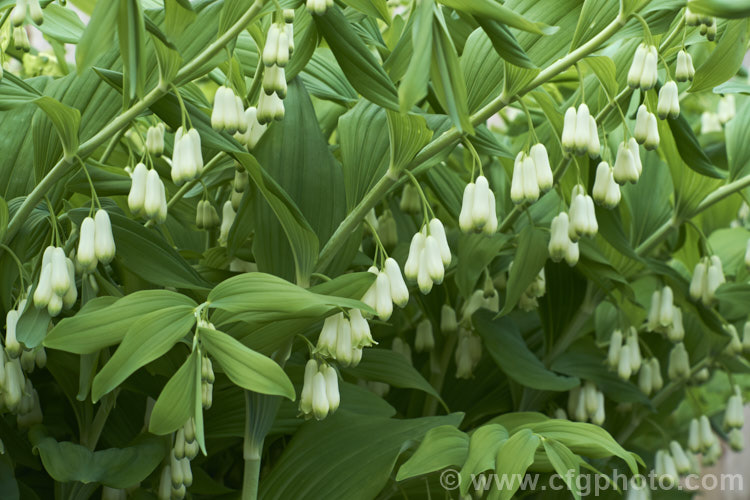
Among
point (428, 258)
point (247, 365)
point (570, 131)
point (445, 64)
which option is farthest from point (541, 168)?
point (247, 365)

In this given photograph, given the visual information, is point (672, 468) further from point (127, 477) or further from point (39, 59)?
point (39, 59)

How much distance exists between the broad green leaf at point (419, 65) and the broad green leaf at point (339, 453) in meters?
0.47

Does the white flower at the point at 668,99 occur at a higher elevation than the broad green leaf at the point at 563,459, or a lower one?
higher

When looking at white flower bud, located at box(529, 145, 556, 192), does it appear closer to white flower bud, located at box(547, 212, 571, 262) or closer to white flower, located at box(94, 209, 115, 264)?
white flower bud, located at box(547, 212, 571, 262)

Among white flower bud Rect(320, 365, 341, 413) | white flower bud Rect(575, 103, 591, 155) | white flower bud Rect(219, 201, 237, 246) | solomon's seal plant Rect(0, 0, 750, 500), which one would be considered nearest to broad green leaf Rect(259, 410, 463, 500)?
solomon's seal plant Rect(0, 0, 750, 500)

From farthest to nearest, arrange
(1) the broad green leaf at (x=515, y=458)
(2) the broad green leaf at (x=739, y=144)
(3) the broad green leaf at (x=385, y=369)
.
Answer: (2) the broad green leaf at (x=739, y=144) → (3) the broad green leaf at (x=385, y=369) → (1) the broad green leaf at (x=515, y=458)

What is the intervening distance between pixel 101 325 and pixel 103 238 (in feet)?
0.30

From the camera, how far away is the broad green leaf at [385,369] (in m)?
0.97

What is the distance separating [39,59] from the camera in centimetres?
133

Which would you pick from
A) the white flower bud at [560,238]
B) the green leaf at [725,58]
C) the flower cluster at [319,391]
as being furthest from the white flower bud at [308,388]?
the green leaf at [725,58]

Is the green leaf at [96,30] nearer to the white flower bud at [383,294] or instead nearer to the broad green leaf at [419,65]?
the broad green leaf at [419,65]

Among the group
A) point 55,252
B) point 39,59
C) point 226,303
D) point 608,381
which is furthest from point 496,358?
point 39,59

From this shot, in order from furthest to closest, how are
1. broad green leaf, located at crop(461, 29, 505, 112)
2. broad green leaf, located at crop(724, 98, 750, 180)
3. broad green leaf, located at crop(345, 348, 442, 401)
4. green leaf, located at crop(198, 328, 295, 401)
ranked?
broad green leaf, located at crop(724, 98, 750, 180), broad green leaf, located at crop(345, 348, 442, 401), broad green leaf, located at crop(461, 29, 505, 112), green leaf, located at crop(198, 328, 295, 401)

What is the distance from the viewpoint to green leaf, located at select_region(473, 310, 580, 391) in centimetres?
105
